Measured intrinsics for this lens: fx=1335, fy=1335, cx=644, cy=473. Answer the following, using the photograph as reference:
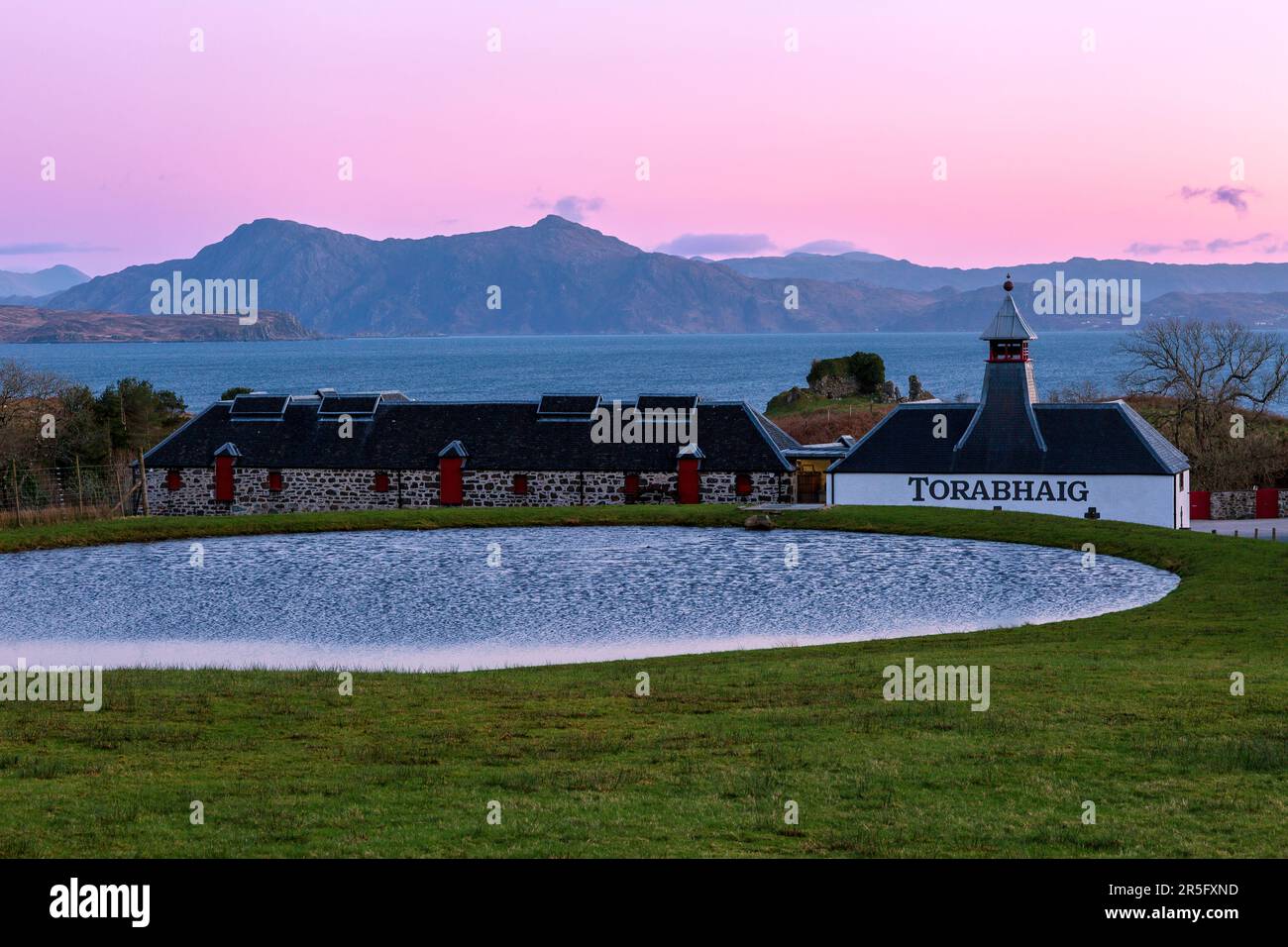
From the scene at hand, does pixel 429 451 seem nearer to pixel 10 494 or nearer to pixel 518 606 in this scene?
pixel 10 494

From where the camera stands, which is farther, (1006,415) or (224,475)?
(224,475)

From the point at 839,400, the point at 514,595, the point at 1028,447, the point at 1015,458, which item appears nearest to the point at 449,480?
the point at 1015,458

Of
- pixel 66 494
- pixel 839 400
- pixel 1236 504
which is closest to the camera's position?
pixel 66 494

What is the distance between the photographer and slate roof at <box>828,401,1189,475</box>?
59.4 meters

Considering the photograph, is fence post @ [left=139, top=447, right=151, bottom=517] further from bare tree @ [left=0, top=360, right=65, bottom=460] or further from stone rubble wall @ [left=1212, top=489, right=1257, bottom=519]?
stone rubble wall @ [left=1212, top=489, right=1257, bottom=519]

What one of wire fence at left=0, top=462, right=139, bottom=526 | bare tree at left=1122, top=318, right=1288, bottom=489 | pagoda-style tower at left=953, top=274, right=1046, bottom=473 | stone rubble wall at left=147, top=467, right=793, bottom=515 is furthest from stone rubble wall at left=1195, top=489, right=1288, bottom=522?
wire fence at left=0, top=462, right=139, bottom=526

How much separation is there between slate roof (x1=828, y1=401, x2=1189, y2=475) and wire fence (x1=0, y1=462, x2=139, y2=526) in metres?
33.3

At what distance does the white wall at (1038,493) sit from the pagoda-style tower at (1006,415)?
82 cm

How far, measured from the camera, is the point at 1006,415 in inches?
2437

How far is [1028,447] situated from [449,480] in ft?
90.9

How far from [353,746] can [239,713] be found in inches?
139

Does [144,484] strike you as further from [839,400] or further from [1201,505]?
Answer: [839,400]

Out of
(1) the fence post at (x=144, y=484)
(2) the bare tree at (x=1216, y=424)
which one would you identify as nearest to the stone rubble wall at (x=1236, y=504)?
(2) the bare tree at (x=1216, y=424)
